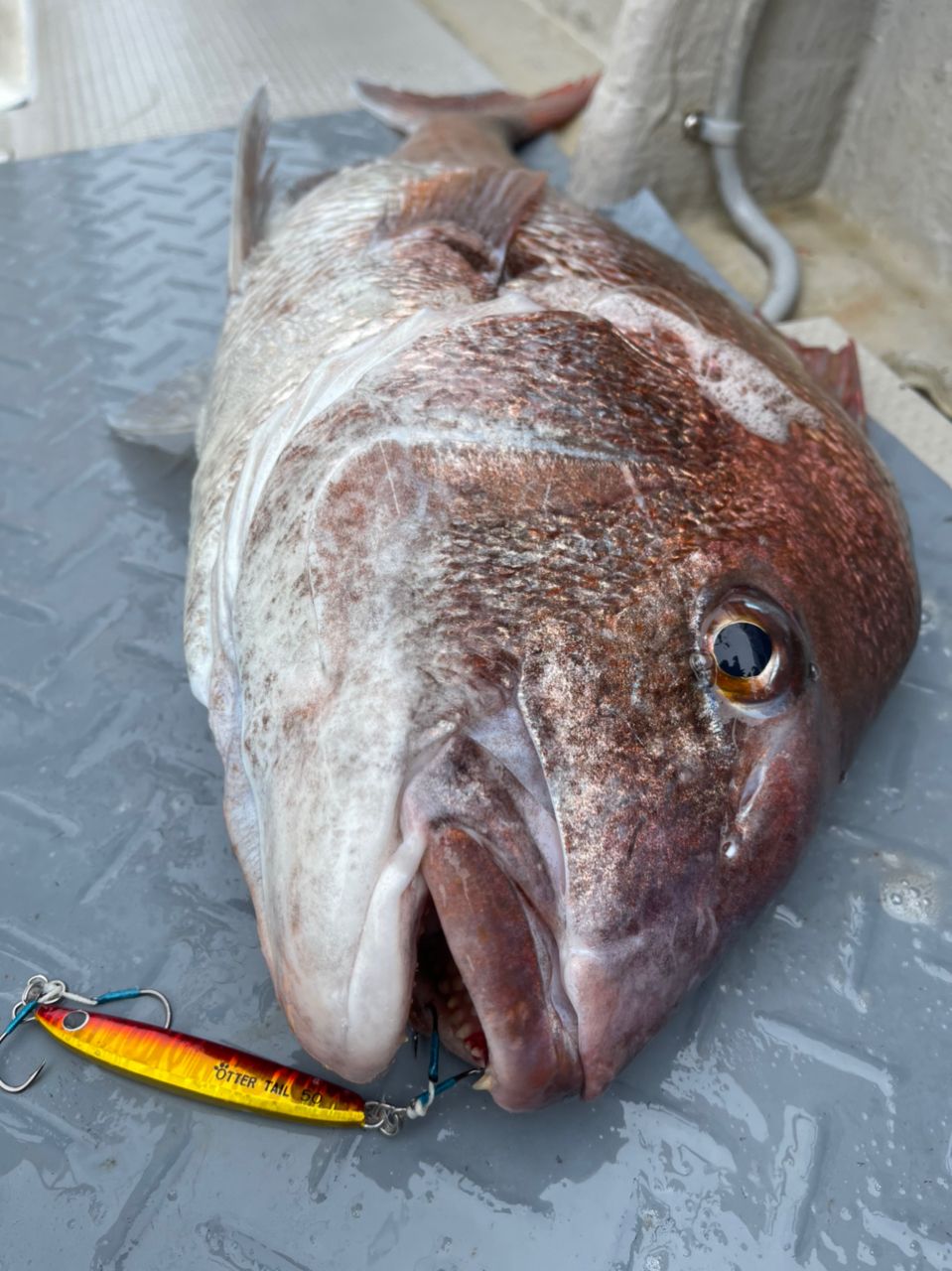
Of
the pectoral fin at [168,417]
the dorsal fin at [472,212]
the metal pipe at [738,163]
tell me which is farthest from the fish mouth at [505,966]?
the metal pipe at [738,163]

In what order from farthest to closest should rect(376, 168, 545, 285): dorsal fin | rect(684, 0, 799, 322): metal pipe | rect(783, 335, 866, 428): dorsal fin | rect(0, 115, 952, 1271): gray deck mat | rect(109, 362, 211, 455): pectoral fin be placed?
rect(684, 0, 799, 322): metal pipe, rect(109, 362, 211, 455): pectoral fin, rect(783, 335, 866, 428): dorsal fin, rect(376, 168, 545, 285): dorsal fin, rect(0, 115, 952, 1271): gray deck mat

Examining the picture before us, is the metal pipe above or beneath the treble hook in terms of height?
above

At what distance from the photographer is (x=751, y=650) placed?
50.5 inches

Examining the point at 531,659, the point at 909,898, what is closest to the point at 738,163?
the point at 909,898

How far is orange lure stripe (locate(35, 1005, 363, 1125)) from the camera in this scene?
4.94ft

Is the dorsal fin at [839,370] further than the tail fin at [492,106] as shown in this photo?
No

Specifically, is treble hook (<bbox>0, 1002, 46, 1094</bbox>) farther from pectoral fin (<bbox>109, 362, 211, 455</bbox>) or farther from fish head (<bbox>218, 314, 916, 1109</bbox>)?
pectoral fin (<bbox>109, 362, 211, 455</bbox>)

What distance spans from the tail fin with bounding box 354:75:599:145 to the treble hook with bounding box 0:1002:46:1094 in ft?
12.3

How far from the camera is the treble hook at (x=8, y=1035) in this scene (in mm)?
1574

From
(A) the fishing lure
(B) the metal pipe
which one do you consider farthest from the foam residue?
(B) the metal pipe

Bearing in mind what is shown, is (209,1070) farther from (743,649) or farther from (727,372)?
(727,372)

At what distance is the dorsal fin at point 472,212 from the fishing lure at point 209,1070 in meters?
1.47

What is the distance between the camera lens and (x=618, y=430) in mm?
1415

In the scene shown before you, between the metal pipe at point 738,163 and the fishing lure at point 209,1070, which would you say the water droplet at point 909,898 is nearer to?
the fishing lure at point 209,1070
